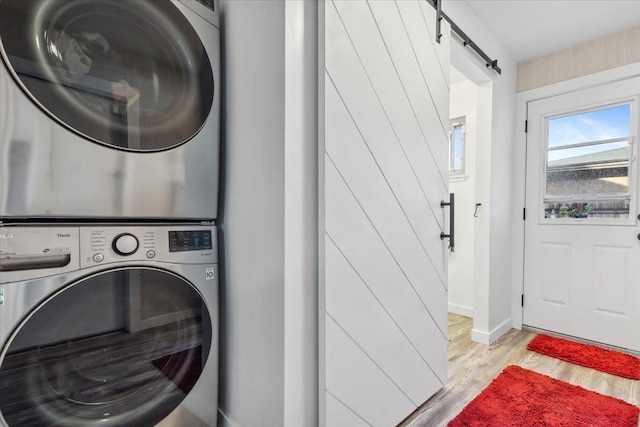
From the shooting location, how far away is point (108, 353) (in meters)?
1.02

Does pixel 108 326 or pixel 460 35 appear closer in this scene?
pixel 108 326

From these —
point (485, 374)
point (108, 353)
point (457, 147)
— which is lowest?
point (485, 374)

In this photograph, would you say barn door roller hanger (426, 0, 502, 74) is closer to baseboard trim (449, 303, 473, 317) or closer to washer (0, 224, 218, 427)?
washer (0, 224, 218, 427)

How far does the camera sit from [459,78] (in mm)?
3168

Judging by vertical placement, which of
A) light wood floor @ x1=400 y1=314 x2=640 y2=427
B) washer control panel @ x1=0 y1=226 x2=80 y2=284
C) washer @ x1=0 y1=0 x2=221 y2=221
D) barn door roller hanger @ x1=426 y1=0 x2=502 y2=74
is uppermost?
barn door roller hanger @ x1=426 y1=0 x2=502 y2=74

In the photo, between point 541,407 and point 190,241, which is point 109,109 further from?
point 541,407

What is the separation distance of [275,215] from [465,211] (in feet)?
9.19

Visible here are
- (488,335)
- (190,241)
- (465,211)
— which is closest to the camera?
(190,241)

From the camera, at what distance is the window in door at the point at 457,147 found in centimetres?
328

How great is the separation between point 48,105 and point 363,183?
3.54 ft

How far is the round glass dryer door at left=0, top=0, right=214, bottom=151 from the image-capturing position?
2.93 ft

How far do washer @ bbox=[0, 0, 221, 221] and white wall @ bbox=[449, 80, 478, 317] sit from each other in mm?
2781

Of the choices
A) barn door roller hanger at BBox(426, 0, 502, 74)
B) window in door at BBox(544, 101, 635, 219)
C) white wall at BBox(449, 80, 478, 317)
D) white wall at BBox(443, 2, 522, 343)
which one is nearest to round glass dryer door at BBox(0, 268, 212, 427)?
barn door roller hanger at BBox(426, 0, 502, 74)

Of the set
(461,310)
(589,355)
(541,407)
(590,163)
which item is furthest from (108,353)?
(590,163)
